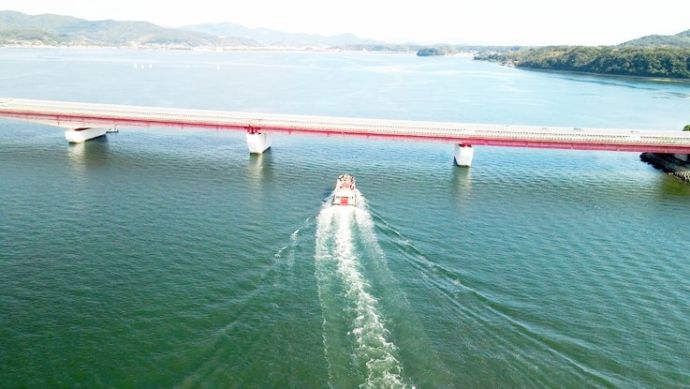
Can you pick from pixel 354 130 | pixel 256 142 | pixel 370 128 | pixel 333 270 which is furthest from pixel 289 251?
pixel 370 128

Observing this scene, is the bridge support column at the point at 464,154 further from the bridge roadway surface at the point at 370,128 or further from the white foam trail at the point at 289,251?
the white foam trail at the point at 289,251

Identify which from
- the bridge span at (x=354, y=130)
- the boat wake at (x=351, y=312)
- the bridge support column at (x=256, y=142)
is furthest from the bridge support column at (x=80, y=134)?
the boat wake at (x=351, y=312)

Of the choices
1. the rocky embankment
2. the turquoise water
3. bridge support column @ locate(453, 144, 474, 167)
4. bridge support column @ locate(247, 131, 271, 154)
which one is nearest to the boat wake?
the turquoise water

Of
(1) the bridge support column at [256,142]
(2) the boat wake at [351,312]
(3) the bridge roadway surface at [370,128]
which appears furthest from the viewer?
(1) the bridge support column at [256,142]

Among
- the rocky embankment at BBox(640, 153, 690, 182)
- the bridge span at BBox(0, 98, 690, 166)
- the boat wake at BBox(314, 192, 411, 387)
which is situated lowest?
the boat wake at BBox(314, 192, 411, 387)

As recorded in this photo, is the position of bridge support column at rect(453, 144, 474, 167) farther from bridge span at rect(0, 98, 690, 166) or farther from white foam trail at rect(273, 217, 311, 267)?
white foam trail at rect(273, 217, 311, 267)

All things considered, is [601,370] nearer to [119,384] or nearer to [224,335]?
[224,335]
